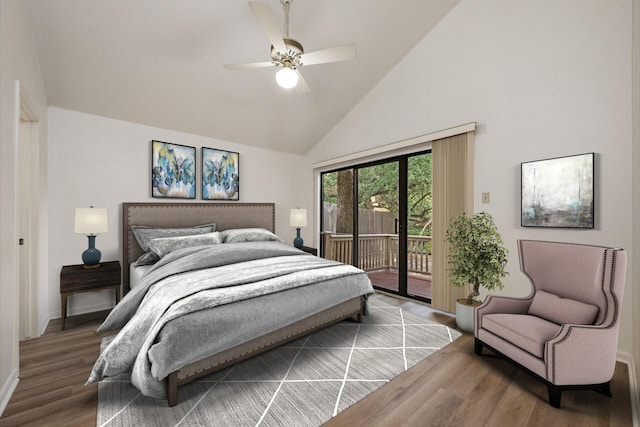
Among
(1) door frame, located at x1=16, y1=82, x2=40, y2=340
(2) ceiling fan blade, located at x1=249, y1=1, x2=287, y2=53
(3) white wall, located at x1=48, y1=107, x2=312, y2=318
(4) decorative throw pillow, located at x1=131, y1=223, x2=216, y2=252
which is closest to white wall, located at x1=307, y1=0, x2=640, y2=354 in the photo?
(2) ceiling fan blade, located at x1=249, y1=1, x2=287, y2=53

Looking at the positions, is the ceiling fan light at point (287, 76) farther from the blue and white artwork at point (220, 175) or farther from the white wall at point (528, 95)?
the blue and white artwork at point (220, 175)

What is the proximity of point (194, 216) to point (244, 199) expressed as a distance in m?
0.88

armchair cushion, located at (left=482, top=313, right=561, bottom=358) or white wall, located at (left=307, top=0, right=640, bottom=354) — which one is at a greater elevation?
white wall, located at (left=307, top=0, right=640, bottom=354)

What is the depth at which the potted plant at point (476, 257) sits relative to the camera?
2.58 metres

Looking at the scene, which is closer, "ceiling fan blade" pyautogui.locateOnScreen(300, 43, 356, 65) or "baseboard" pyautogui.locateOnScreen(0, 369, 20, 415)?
"baseboard" pyautogui.locateOnScreen(0, 369, 20, 415)

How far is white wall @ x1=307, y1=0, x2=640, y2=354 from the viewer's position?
2.21 metres

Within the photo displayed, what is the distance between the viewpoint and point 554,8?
2.53 metres

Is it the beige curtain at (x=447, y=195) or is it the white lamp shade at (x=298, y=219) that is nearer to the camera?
the beige curtain at (x=447, y=195)

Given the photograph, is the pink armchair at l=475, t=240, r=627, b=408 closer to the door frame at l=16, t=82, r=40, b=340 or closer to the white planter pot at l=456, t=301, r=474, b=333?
the white planter pot at l=456, t=301, r=474, b=333

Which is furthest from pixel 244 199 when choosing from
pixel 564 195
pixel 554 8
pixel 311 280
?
pixel 554 8

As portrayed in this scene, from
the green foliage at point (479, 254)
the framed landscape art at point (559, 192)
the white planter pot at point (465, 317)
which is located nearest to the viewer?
the framed landscape art at point (559, 192)

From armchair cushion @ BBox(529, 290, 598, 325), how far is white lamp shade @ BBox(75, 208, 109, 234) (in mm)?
4160

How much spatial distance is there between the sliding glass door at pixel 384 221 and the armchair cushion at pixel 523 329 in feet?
5.21

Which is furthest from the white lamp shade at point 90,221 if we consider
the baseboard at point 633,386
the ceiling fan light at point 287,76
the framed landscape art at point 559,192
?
the baseboard at point 633,386
